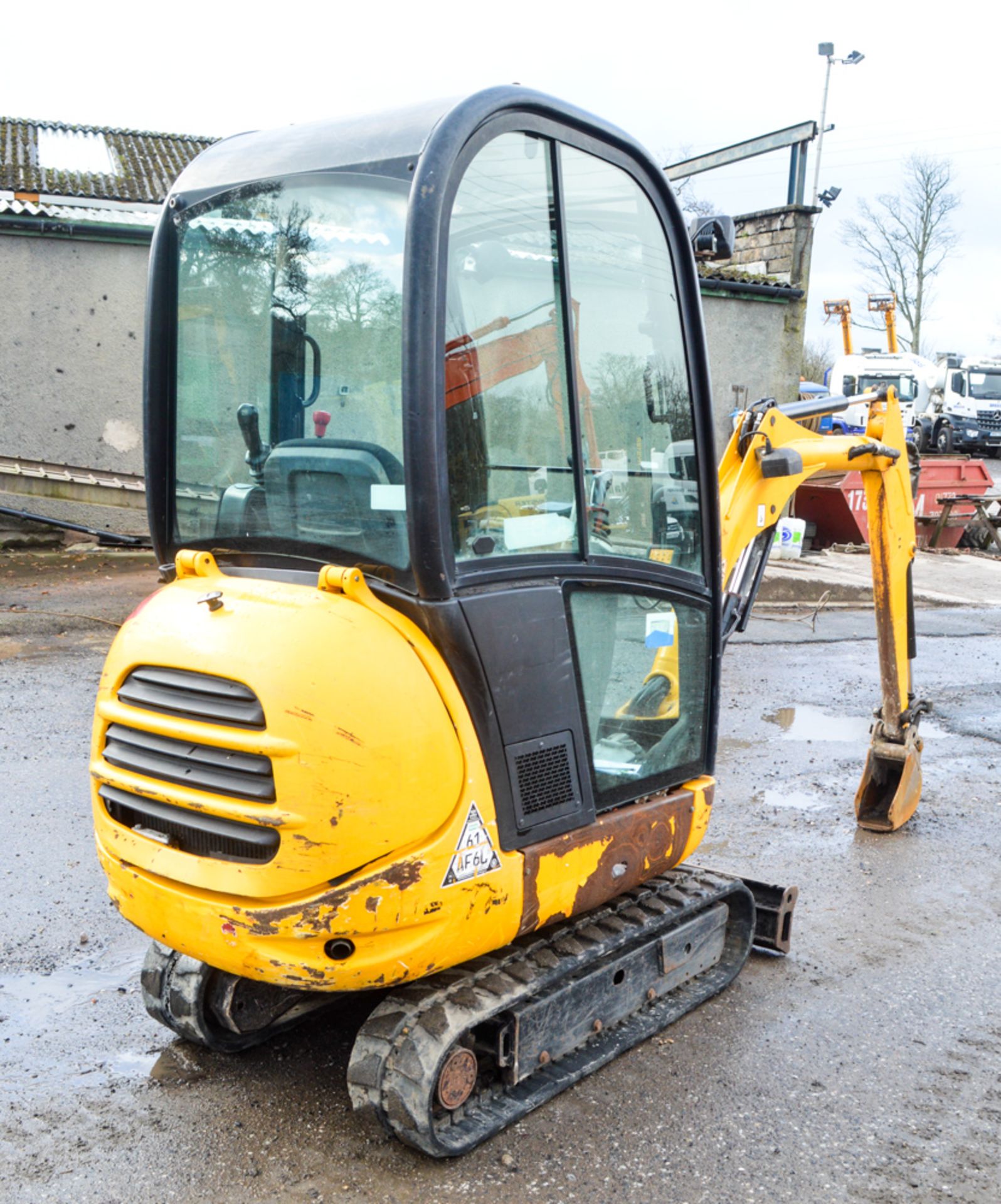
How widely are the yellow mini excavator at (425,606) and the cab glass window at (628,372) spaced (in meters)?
0.01

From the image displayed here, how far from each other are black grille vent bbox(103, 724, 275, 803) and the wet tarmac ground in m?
1.00

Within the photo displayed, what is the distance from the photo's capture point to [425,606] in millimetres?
2711

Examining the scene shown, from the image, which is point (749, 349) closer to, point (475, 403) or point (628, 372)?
point (628, 372)

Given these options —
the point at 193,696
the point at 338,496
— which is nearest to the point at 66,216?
the point at 338,496

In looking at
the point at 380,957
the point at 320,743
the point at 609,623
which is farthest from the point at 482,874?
the point at 609,623

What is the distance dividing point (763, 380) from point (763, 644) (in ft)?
23.8

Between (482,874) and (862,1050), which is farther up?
(482,874)

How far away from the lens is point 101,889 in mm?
4547

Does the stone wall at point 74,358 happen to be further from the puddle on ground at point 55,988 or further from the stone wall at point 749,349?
the puddle on ground at point 55,988

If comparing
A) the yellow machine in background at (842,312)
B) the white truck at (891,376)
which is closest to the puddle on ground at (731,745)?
the yellow machine in background at (842,312)

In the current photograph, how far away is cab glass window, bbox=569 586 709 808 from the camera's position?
3.19 metres

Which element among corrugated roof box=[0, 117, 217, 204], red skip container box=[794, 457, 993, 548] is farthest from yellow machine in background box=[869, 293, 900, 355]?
corrugated roof box=[0, 117, 217, 204]

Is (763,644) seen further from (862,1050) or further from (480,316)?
(480,316)

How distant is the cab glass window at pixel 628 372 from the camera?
3.12 meters
